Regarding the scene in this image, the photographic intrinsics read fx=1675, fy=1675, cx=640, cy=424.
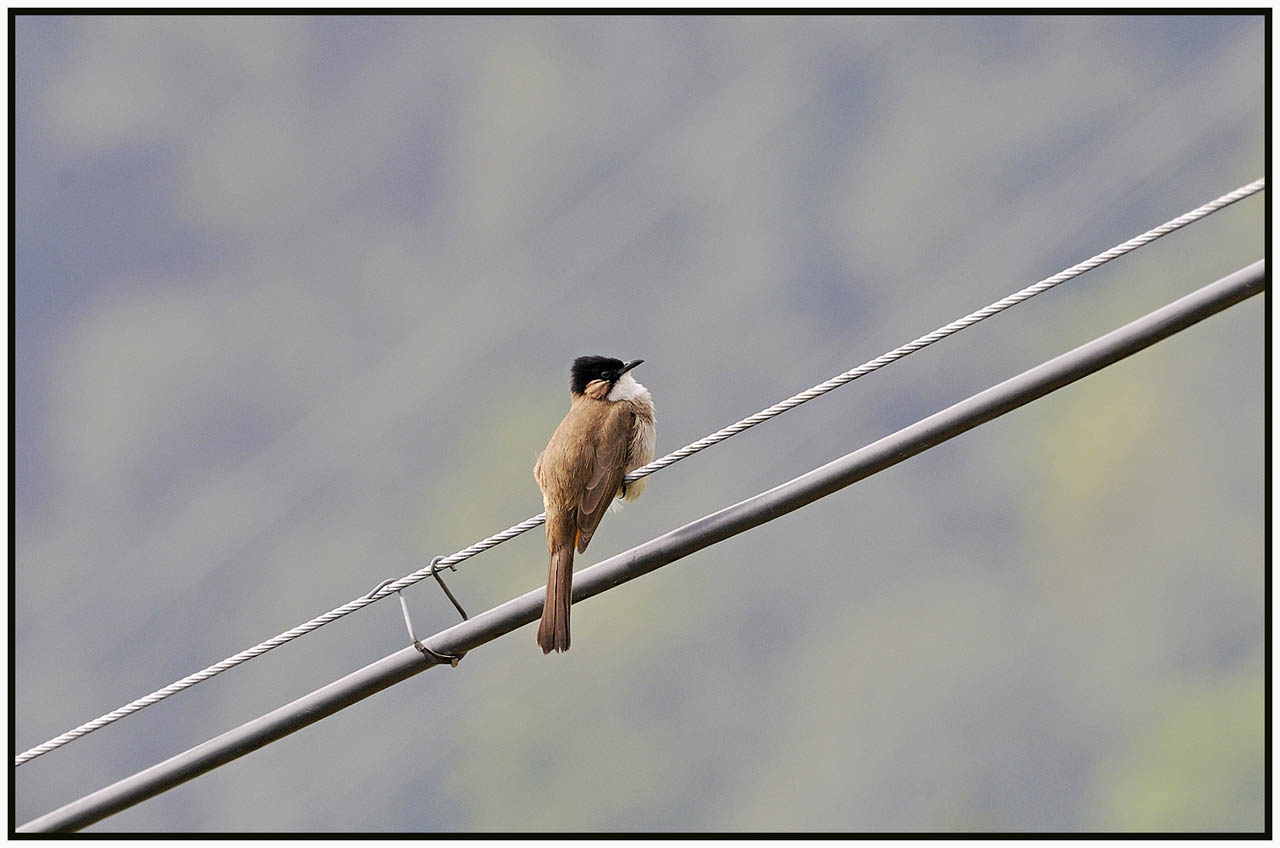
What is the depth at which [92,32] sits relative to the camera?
152 m

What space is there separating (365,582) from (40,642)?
2279 centimetres

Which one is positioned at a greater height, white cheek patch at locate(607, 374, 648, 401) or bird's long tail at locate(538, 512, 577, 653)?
white cheek patch at locate(607, 374, 648, 401)

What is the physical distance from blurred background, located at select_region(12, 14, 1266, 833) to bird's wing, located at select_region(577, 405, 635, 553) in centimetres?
4337

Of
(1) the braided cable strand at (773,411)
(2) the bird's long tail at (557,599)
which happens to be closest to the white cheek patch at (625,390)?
(2) the bird's long tail at (557,599)

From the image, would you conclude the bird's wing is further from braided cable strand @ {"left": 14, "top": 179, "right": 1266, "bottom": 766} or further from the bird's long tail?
braided cable strand @ {"left": 14, "top": 179, "right": 1266, "bottom": 766}

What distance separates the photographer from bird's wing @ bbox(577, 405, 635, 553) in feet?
24.2

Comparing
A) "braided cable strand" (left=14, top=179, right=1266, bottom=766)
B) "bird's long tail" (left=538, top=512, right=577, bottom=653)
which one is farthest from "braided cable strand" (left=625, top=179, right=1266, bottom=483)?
"bird's long tail" (left=538, top=512, right=577, bottom=653)

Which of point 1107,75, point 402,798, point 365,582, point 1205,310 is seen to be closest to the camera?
point 1205,310

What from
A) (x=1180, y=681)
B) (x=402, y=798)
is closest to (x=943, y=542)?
(x=1180, y=681)

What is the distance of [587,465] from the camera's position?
768cm

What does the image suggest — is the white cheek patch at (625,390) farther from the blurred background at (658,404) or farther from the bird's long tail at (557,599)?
the blurred background at (658,404)

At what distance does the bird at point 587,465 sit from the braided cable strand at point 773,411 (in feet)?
2.52

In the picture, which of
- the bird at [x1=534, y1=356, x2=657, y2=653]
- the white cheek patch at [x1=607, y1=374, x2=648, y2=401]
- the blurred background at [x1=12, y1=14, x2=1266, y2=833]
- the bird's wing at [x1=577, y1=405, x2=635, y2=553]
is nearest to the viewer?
the bird at [x1=534, y1=356, x2=657, y2=653]

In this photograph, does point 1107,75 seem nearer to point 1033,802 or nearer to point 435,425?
point 435,425
